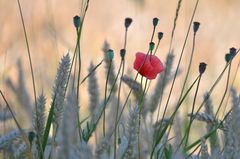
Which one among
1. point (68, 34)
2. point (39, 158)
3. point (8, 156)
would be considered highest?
point (39, 158)

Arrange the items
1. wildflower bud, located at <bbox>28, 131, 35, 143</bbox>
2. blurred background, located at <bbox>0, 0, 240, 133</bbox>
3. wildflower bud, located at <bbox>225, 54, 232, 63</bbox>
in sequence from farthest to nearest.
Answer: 1. blurred background, located at <bbox>0, 0, 240, 133</bbox>
2. wildflower bud, located at <bbox>225, 54, 232, 63</bbox>
3. wildflower bud, located at <bbox>28, 131, 35, 143</bbox>

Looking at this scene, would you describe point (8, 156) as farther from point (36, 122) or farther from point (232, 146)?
point (232, 146)

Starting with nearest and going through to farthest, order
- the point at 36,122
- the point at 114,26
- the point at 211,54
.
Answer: the point at 36,122 → the point at 211,54 → the point at 114,26

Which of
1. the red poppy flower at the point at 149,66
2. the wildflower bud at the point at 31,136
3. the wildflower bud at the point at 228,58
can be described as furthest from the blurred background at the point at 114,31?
the wildflower bud at the point at 31,136

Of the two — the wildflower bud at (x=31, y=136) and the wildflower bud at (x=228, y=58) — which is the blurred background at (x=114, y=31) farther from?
the wildflower bud at (x=31, y=136)

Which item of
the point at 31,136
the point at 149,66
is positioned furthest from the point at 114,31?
the point at 31,136

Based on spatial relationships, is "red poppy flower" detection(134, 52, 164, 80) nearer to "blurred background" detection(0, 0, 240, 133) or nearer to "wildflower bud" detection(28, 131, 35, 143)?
"wildflower bud" detection(28, 131, 35, 143)

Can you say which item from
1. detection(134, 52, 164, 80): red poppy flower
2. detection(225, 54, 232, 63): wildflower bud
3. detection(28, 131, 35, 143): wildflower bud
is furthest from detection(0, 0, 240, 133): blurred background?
detection(28, 131, 35, 143): wildflower bud

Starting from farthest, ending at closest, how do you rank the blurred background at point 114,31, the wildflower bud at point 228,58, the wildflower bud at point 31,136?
1. the blurred background at point 114,31
2. the wildflower bud at point 228,58
3. the wildflower bud at point 31,136

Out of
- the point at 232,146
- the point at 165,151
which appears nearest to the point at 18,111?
the point at 165,151
